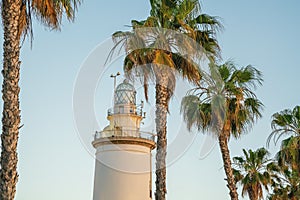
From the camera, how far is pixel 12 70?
403 inches

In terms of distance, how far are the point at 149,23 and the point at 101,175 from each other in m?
16.0

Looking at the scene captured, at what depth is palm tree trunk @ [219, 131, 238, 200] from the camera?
1925cm

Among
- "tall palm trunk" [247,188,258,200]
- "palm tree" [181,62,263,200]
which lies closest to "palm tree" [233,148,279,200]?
"tall palm trunk" [247,188,258,200]

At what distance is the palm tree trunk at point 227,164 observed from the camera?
1925cm

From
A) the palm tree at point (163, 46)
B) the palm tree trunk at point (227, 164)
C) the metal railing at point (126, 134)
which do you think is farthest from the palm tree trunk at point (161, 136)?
the metal railing at point (126, 134)

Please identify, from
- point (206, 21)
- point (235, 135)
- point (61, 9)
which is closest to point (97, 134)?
point (235, 135)

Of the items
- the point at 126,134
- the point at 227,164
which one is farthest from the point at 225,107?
the point at 126,134

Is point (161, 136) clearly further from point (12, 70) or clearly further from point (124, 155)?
point (124, 155)

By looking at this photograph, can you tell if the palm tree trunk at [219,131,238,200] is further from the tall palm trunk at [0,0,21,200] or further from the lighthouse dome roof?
the tall palm trunk at [0,0,21,200]

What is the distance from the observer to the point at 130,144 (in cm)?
2941

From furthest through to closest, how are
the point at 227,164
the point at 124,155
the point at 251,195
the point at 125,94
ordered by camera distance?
the point at 251,195 → the point at 125,94 → the point at 124,155 → the point at 227,164

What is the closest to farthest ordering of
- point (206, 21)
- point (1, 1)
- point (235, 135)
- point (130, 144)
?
point (1, 1)
point (206, 21)
point (235, 135)
point (130, 144)

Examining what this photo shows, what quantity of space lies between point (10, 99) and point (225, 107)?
11.6m

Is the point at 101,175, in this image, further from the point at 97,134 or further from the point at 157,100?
the point at 157,100
